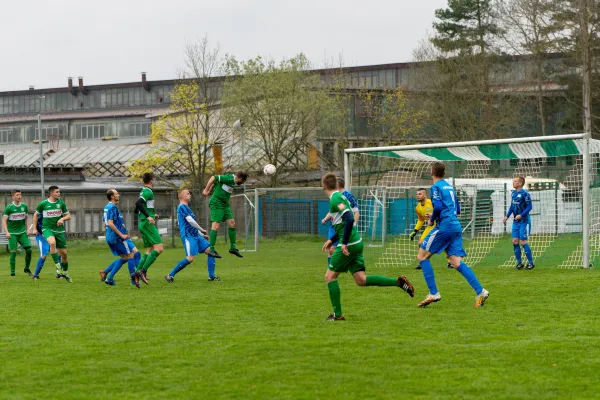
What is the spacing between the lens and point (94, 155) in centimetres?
8181

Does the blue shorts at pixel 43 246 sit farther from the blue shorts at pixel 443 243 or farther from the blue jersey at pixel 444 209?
the blue jersey at pixel 444 209

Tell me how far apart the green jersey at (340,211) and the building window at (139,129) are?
8063 cm

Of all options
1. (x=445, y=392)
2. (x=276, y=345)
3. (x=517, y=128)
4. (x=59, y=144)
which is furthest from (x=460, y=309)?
(x=59, y=144)

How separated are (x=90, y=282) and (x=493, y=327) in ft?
35.3

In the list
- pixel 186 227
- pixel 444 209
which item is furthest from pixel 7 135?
pixel 444 209

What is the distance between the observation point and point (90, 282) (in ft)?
63.3

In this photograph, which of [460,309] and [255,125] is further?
[255,125]

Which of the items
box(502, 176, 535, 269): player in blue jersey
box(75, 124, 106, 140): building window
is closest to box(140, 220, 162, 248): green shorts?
box(502, 176, 535, 269): player in blue jersey

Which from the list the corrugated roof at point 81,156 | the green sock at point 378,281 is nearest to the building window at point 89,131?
the corrugated roof at point 81,156

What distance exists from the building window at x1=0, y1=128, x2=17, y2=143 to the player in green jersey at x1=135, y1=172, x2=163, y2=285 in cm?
8482

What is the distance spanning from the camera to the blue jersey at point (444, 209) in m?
13.2

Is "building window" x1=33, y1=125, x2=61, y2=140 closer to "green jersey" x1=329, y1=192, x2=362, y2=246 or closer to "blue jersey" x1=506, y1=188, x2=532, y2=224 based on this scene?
"blue jersey" x1=506, y1=188, x2=532, y2=224

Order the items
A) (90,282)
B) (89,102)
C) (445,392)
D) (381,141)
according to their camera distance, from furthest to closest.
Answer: (89,102) < (381,141) < (90,282) < (445,392)

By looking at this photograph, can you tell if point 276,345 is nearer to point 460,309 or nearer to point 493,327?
point 493,327
